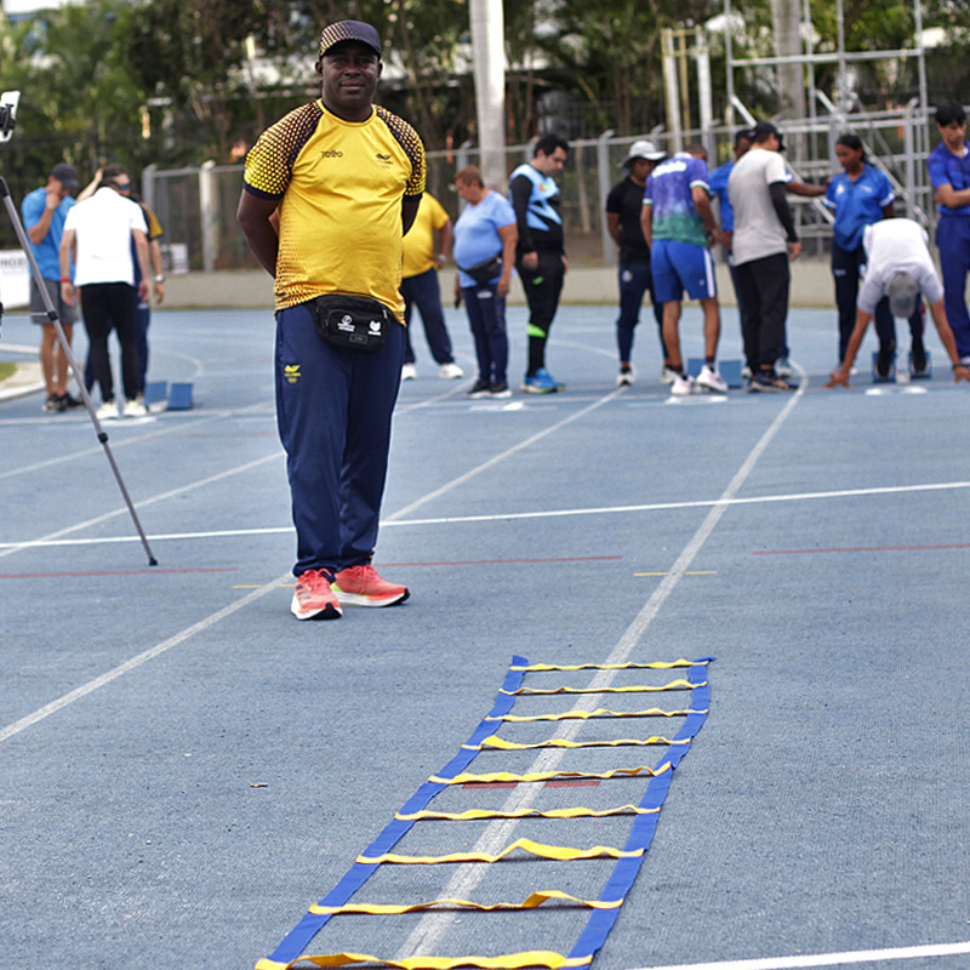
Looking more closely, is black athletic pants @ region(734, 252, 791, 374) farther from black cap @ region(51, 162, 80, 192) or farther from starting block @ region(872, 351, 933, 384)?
black cap @ region(51, 162, 80, 192)

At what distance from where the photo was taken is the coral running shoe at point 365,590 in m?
6.16

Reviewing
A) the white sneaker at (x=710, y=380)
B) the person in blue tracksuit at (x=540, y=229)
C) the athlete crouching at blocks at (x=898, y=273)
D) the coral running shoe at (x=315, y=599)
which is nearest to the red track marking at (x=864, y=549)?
the coral running shoe at (x=315, y=599)

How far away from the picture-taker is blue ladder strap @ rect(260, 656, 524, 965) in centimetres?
303

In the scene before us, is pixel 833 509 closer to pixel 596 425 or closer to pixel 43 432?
pixel 596 425

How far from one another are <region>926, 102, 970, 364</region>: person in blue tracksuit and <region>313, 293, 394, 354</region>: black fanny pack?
7888 millimetres

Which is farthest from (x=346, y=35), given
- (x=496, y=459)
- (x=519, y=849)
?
(x=496, y=459)

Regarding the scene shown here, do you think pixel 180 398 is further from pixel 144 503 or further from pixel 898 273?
pixel 898 273

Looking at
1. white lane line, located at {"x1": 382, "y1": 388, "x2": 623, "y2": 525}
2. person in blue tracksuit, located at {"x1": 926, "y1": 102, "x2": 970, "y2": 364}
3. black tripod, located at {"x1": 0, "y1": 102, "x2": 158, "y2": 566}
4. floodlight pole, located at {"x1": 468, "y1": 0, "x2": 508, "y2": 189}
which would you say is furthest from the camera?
floodlight pole, located at {"x1": 468, "y1": 0, "x2": 508, "y2": 189}

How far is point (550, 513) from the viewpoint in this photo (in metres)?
8.16

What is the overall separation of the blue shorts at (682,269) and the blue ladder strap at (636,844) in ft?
28.4

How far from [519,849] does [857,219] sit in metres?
10.4

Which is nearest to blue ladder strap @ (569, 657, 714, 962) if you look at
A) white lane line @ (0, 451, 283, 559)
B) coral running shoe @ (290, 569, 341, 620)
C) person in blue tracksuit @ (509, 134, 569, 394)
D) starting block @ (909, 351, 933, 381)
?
coral running shoe @ (290, 569, 341, 620)

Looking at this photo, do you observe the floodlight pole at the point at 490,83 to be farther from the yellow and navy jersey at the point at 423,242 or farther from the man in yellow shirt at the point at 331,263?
the man in yellow shirt at the point at 331,263

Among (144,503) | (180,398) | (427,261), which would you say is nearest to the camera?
(144,503)
